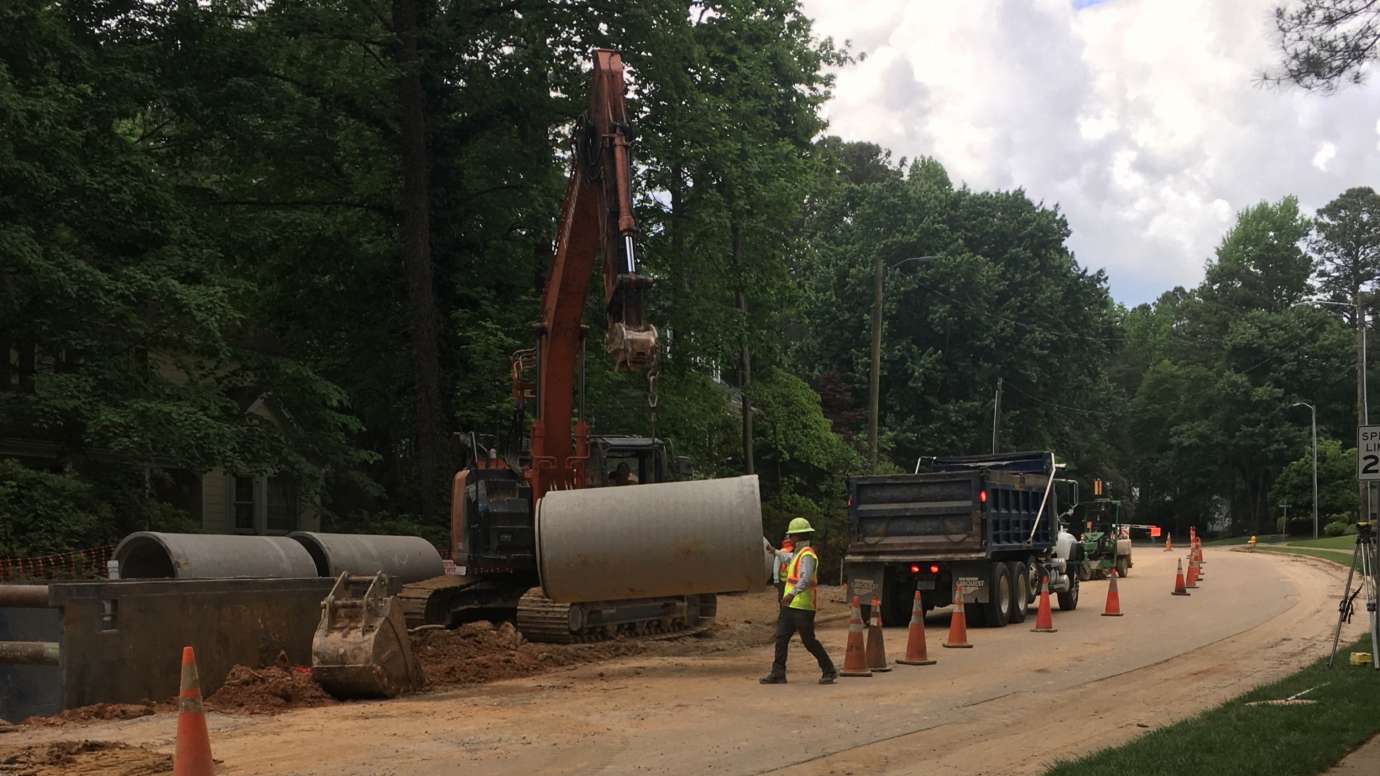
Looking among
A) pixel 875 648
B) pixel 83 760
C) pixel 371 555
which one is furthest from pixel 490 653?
pixel 83 760

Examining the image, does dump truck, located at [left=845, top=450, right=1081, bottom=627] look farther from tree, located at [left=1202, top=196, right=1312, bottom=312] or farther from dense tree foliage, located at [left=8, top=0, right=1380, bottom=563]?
tree, located at [left=1202, top=196, right=1312, bottom=312]

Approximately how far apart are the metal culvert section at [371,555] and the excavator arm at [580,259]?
198 centimetres

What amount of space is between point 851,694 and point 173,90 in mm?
15338

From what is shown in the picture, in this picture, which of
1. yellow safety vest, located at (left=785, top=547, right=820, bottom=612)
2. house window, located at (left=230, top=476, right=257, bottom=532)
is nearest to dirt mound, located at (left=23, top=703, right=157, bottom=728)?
yellow safety vest, located at (left=785, top=547, right=820, bottom=612)

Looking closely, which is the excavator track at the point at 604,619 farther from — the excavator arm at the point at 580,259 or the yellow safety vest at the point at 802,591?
the yellow safety vest at the point at 802,591

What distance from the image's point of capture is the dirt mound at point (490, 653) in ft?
49.3

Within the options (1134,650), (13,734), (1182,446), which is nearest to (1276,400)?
(1182,446)

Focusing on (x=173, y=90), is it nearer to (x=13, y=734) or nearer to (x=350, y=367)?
(x=350, y=367)

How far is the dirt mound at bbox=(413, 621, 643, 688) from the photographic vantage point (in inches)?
592

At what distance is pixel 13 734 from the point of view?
A: 427 inches

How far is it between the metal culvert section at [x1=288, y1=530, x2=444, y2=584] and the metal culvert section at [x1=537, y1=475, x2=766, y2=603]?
→ 2710mm

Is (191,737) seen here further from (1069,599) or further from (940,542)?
(1069,599)

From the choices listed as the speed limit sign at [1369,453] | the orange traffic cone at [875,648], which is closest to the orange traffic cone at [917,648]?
the orange traffic cone at [875,648]

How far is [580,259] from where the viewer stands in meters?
18.2
